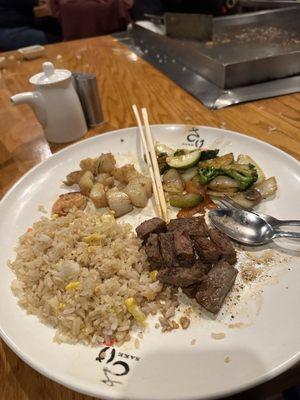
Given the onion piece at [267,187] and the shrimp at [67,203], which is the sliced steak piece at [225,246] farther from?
the shrimp at [67,203]

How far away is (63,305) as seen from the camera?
3.89 ft

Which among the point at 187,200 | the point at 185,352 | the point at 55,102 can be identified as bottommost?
the point at 185,352

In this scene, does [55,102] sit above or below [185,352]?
above

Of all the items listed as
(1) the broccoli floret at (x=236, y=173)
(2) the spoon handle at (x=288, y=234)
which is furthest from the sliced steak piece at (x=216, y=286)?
(1) the broccoli floret at (x=236, y=173)

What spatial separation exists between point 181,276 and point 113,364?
39cm

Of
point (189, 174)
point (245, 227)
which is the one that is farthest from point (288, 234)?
point (189, 174)

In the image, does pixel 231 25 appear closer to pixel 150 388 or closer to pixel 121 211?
pixel 121 211

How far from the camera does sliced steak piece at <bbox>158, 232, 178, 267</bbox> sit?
1.31 metres

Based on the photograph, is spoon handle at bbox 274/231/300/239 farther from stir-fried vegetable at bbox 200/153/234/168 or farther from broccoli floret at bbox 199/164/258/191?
stir-fried vegetable at bbox 200/153/234/168

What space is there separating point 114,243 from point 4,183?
0.99 metres

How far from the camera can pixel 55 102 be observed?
2.05 metres

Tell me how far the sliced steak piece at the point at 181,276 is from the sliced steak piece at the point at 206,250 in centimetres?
7

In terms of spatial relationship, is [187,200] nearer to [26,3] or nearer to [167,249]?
[167,249]

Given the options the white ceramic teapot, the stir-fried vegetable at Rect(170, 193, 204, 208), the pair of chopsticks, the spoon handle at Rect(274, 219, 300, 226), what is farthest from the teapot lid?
the spoon handle at Rect(274, 219, 300, 226)
